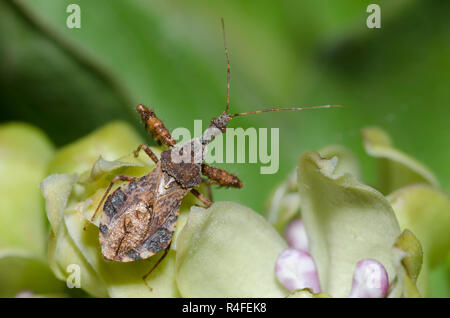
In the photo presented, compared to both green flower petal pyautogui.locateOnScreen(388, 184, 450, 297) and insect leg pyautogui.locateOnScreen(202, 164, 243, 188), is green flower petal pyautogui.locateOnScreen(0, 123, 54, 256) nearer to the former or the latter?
insect leg pyautogui.locateOnScreen(202, 164, 243, 188)

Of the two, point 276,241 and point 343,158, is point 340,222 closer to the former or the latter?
point 276,241

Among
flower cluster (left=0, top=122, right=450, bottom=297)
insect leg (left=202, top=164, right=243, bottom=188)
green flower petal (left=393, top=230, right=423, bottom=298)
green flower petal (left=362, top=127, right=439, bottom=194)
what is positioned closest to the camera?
green flower petal (left=393, top=230, right=423, bottom=298)

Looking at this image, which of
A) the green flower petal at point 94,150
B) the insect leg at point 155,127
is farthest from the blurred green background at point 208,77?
the green flower petal at point 94,150

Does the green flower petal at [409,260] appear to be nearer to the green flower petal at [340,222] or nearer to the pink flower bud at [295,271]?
the green flower petal at [340,222]

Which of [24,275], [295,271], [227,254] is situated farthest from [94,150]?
[295,271]

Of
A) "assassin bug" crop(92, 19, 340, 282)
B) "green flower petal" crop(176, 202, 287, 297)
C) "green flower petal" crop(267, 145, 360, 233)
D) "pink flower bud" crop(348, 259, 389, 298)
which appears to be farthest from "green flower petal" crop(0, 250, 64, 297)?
"pink flower bud" crop(348, 259, 389, 298)
